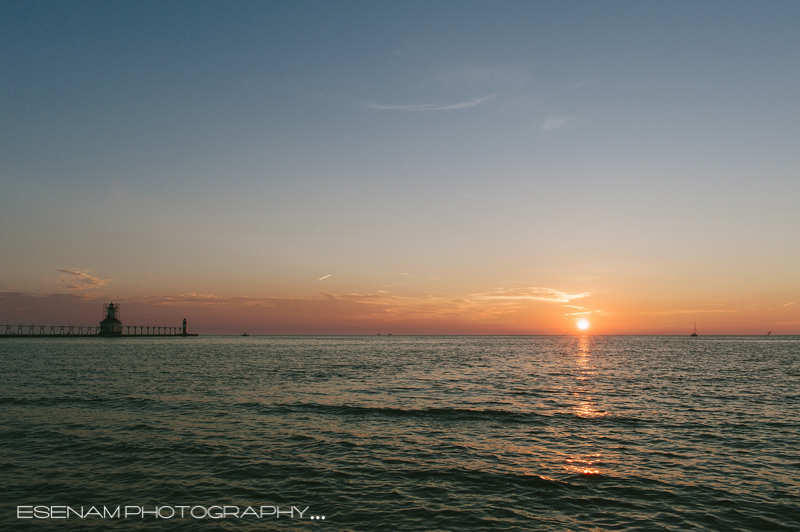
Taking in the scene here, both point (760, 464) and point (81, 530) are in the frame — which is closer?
point (81, 530)

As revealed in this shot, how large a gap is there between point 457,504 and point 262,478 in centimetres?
774

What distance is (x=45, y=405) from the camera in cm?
3469

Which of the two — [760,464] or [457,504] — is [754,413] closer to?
[760,464]

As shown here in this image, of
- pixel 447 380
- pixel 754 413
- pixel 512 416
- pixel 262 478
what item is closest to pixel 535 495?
pixel 262 478

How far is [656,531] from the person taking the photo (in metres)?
14.3

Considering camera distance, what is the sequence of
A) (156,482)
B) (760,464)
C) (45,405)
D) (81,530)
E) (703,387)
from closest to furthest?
(81,530), (156,482), (760,464), (45,405), (703,387)

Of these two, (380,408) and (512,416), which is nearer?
(512,416)

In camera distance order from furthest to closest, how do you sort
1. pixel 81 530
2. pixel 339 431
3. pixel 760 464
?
pixel 339 431 → pixel 760 464 → pixel 81 530

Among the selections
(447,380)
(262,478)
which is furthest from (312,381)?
(262,478)

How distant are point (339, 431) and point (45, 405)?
905 inches

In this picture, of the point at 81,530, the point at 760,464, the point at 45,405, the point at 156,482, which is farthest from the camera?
the point at 45,405

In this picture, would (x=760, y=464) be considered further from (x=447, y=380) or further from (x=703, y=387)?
(x=447, y=380)

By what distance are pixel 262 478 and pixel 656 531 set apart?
540 inches

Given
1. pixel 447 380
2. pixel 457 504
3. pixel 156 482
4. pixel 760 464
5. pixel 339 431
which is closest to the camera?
pixel 457 504
